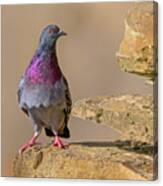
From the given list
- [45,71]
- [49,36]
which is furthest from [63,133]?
[49,36]

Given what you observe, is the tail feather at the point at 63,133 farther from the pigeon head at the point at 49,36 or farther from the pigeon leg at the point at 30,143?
the pigeon head at the point at 49,36

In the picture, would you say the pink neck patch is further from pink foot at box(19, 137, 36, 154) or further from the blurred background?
pink foot at box(19, 137, 36, 154)

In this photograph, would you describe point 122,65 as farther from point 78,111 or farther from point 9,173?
point 9,173

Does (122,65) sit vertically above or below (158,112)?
above

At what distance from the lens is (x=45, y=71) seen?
1776 millimetres

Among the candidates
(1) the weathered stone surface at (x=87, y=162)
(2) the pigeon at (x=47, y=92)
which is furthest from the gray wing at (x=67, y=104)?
(1) the weathered stone surface at (x=87, y=162)

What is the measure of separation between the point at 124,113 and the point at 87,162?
0.65 feet

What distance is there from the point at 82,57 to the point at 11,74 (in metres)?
0.25

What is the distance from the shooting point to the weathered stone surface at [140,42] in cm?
170

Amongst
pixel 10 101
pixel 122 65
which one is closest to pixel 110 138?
pixel 122 65

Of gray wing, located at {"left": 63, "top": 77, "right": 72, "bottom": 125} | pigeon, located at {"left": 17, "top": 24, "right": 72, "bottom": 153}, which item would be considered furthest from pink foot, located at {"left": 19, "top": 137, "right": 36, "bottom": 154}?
gray wing, located at {"left": 63, "top": 77, "right": 72, "bottom": 125}

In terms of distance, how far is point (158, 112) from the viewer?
5.63 feet

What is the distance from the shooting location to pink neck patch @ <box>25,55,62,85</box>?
5.81ft

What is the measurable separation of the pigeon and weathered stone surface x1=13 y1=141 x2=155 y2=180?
4cm
